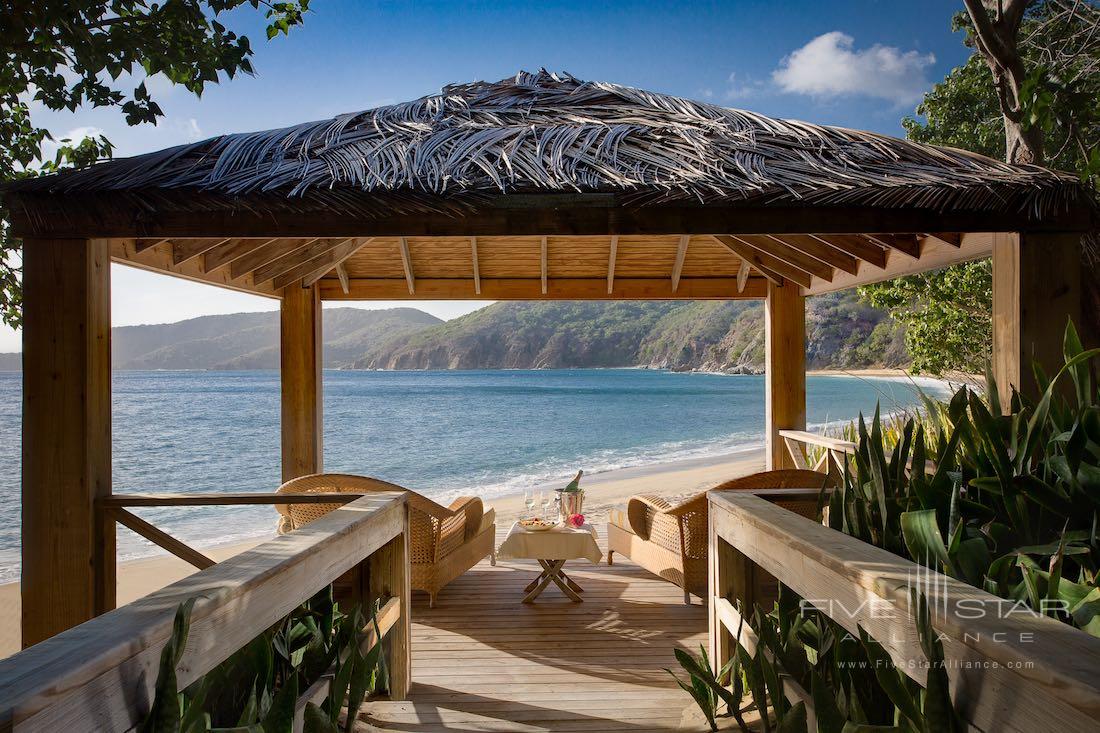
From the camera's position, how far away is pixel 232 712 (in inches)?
65.4

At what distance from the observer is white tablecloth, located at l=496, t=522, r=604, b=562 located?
4.39 m

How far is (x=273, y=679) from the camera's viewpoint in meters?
1.83

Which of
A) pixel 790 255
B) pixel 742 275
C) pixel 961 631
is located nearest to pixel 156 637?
pixel 961 631

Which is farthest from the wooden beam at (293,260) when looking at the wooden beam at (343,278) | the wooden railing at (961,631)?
the wooden railing at (961,631)

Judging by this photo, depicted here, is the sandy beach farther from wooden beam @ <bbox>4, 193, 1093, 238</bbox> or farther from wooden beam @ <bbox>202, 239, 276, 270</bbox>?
wooden beam @ <bbox>4, 193, 1093, 238</bbox>

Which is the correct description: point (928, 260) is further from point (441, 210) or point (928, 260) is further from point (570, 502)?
point (441, 210)

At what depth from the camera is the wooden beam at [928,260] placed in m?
3.55

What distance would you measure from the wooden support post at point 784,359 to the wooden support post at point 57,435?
17.8ft

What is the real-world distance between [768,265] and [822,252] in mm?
752

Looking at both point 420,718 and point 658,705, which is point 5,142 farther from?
point 658,705

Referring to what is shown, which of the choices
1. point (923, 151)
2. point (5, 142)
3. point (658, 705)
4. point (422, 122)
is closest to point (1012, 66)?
point (923, 151)

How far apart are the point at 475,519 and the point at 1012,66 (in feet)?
15.0

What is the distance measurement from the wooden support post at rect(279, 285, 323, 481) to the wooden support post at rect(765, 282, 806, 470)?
4.25 meters

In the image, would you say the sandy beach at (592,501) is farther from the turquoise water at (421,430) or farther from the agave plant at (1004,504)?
the agave plant at (1004,504)
